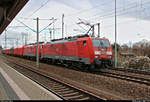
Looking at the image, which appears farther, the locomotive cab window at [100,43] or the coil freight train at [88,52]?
the locomotive cab window at [100,43]

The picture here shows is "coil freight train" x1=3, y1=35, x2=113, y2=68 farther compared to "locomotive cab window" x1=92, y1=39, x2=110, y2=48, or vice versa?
"locomotive cab window" x1=92, y1=39, x2=110, y2=48

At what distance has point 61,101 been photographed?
5.84 meters

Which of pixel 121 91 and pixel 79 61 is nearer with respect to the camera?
pixel 121 91

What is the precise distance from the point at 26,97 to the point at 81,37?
9877mm

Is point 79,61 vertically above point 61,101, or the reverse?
point 79,61

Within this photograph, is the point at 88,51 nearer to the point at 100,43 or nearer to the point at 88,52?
the point at 88,52

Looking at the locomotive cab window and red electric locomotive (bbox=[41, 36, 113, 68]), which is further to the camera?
the locomotive cab window

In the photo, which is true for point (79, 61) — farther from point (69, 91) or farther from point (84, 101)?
point (84, 101)

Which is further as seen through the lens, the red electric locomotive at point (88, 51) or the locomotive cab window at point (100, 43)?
the locomotive cab window at point (100, 43)

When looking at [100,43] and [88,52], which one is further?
[100,43]

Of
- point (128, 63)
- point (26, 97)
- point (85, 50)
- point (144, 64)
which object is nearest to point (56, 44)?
point (85, 50)

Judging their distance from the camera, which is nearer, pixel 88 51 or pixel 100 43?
pixel 88 51

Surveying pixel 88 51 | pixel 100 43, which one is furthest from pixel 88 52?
pixel 100 43

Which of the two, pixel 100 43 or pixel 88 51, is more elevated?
pixel 100 43
